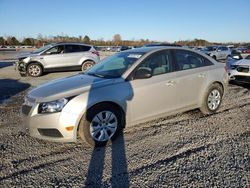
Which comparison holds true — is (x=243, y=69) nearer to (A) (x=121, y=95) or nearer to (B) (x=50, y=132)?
(A) (x=121, y=95)

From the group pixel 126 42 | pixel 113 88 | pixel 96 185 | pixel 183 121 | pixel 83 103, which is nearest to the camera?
pixel 96 185

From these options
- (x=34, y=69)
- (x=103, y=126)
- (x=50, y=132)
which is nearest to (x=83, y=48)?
(x=34, y=69)

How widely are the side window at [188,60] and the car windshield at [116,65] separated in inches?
32.9

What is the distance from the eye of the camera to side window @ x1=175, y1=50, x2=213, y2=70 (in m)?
5.38

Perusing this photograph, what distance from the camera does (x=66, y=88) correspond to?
→ 14.3ft

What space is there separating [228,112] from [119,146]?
314 centimetres

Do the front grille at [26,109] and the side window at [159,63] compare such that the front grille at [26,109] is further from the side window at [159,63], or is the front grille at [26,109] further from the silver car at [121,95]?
the side window at [159,63]

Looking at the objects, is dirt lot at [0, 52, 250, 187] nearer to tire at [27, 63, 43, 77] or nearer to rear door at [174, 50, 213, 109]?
rear door at [174, 50, 213, 109]

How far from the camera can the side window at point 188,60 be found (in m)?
5.38

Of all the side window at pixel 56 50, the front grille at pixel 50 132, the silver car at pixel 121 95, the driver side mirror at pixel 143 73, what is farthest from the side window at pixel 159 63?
the side window at pixel 56 50

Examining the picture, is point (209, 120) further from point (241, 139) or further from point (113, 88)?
point (113, 88)

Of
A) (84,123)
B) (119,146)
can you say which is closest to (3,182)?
(84,123)

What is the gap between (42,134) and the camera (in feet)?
13.7

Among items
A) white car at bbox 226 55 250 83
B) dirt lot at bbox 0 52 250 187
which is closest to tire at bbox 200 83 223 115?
dirt lot at bbox 0 52 250 187
